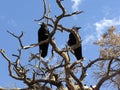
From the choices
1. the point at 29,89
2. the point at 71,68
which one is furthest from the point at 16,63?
the point at 71,68

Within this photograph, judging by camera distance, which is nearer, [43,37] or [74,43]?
[74,43]

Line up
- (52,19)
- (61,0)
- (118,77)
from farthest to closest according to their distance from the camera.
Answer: (118,77) → (52,19) → (61,0)

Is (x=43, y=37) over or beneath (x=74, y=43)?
over

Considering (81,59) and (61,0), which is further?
(81,59)

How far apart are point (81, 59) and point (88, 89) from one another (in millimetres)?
892

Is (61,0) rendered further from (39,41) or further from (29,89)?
(29,89)

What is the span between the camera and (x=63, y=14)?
9.43 meters

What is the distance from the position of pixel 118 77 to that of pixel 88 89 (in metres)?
1.11

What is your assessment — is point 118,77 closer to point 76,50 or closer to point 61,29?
point 76,50

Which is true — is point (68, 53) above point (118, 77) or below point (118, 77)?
above

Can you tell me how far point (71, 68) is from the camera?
412 inches

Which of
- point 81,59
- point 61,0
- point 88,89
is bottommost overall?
point 88,89

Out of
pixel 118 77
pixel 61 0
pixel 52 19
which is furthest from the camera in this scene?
pixel 118 77

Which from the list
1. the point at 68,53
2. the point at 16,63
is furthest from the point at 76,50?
the point at 16,63
